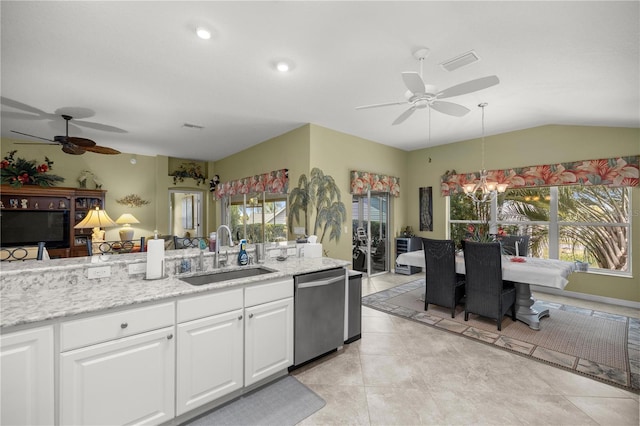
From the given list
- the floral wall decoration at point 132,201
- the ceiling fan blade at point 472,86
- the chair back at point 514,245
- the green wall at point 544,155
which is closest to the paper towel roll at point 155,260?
the ceiling fan blade at point 472,86

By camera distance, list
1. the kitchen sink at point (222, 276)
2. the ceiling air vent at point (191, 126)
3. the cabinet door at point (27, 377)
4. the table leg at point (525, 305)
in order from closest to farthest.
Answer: the cabinet door at point (27, 377) → the kitchen sink at point (222, 276) → the table leg at point (525, 305) → the ceiling air vent at point (191, 126)

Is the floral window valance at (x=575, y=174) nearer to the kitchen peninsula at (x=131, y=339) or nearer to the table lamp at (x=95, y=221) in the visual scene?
the kitchen peninsula at (x=131, y=339)

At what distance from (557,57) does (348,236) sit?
3689 mm

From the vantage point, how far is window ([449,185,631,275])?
4.29 meters

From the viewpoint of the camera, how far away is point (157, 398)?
1.71 meters

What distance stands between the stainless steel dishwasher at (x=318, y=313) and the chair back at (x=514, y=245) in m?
3.00

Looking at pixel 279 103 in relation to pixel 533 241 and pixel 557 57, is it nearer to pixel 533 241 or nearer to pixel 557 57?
pixel 557 57

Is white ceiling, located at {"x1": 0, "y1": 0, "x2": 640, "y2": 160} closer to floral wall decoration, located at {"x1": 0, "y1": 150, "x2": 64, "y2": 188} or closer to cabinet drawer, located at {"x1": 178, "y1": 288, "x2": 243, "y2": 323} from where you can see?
floral wall decoration, located at {"x1": 0, "y1": 150, "x2": 64, "y2": 188}

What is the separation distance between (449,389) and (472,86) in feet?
8.13

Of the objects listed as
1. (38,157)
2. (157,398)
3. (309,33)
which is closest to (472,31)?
(309,33)

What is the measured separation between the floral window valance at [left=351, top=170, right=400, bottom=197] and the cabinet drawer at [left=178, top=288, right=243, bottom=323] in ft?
11.9

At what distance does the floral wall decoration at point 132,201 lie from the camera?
21.3 feet

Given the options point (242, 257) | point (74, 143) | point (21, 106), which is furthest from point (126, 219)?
point (242, 257)

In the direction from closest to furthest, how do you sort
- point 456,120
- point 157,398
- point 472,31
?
point 157,398 → point 472,31 → point 456,120
